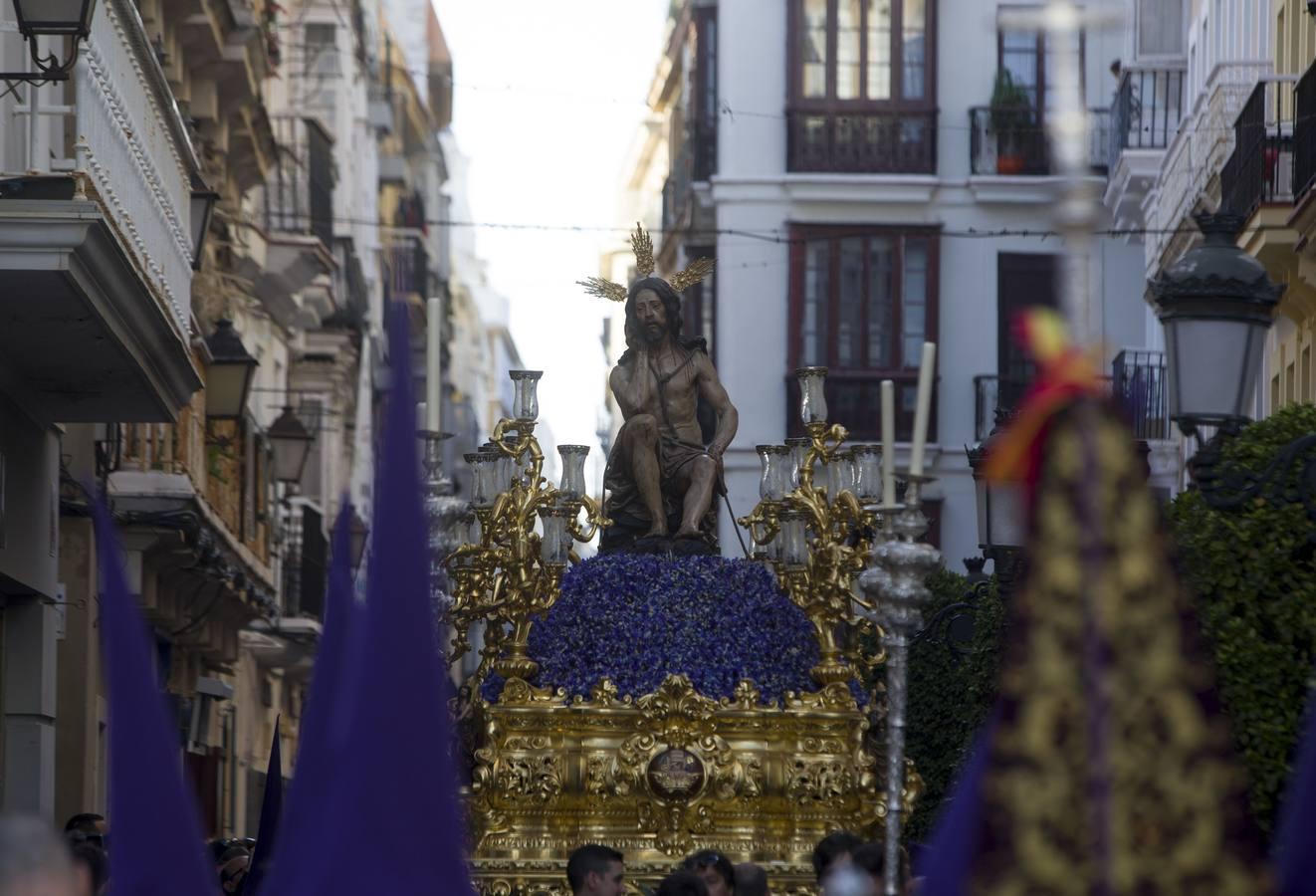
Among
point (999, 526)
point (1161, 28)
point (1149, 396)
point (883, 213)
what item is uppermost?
point (1161, 28)

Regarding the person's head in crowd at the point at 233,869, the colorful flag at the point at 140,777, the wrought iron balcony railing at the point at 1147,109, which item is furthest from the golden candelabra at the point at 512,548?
the wrought iron balcony railing at the point at 1147,109

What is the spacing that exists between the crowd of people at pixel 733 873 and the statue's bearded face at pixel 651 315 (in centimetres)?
388

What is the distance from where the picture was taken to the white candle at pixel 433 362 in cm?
804

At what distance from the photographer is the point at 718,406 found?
43.6 feet

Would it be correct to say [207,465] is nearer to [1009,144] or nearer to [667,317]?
[1009,144]

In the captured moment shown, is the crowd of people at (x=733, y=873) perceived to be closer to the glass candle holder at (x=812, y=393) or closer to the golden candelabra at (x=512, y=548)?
the golden candelabra at (x=512, y=548)

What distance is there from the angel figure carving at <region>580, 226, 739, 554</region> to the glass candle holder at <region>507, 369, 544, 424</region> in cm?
88

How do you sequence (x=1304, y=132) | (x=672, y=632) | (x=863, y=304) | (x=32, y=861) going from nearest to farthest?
1. (x=32, y=861)
2. (x=672, y=632)
3. (x=1304, y=132)
4. (x=863, y=304)

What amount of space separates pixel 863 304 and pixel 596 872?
23.0 meters

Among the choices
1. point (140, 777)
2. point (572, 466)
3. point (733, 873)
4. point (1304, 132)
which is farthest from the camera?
point (1304, 132)

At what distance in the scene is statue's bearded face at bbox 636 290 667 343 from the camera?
13281 millimetres

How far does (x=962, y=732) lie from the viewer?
1731cm

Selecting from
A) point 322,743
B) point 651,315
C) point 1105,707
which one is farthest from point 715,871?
point 1105,707

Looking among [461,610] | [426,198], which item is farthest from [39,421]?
[426,198]
